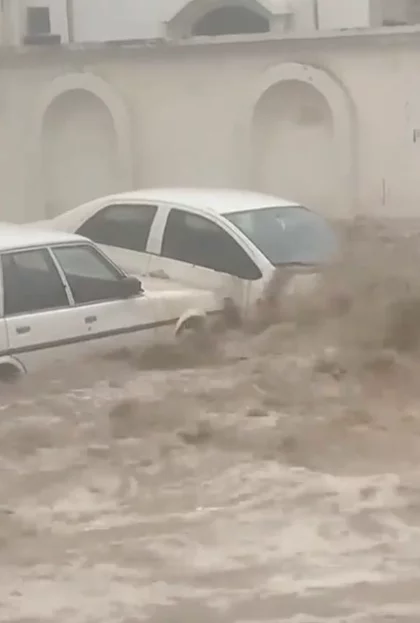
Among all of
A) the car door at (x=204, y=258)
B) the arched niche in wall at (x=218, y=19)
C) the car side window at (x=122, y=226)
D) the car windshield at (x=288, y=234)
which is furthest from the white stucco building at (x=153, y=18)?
the car door at (x=204, y=258)

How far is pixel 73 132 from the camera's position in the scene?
13023 millimetres

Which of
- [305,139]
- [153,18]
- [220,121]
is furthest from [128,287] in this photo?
[153,18]

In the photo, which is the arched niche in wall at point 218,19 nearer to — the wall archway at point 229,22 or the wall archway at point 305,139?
the wall archway at point 229,22

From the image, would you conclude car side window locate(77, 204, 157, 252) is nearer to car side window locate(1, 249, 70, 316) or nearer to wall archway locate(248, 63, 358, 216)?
car side window locate(1, 249, 70, 316)

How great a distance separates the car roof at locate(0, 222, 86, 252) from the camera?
6.57 metres

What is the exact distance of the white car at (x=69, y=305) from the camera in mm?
6285

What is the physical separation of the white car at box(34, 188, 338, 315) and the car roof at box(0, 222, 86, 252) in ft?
3.16

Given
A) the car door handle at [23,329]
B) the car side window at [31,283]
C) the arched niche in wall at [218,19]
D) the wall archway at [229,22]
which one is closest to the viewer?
the car door handle at [23,329]

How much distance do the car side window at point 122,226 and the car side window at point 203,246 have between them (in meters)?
0.20

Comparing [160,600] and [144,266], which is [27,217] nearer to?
[144,266]

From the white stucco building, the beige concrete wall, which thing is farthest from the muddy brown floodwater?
the white stucco building

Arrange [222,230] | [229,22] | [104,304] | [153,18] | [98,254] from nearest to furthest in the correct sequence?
1. [104,304]
2. [98,254]
3. [222,230]
4. [153,18]
5. [229,22]

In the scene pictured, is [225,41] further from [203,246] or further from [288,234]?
[203,246]

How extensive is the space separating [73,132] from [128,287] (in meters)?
6.66
